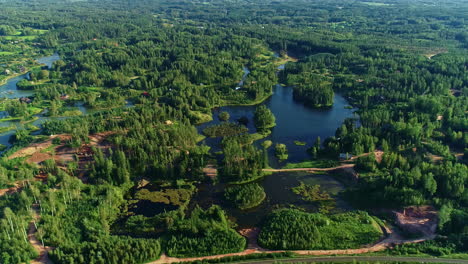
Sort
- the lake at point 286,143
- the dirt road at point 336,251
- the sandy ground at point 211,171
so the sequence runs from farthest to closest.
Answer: the sandy ground at point 211,171, the lake at point 286,143, the dirt road at point 336,251

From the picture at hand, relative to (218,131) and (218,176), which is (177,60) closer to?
(218,131)

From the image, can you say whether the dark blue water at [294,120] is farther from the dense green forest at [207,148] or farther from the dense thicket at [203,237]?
the dense thicket at [203,237]

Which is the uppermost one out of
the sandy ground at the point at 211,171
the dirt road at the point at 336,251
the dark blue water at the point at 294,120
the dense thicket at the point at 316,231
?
the dark blue water at the point at 294,120

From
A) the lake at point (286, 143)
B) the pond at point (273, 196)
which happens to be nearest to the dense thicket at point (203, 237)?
the pond at point (273, 196)

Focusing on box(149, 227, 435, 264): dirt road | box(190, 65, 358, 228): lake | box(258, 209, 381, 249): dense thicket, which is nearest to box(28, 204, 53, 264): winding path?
box(149, 227, 435, 264): dirt road

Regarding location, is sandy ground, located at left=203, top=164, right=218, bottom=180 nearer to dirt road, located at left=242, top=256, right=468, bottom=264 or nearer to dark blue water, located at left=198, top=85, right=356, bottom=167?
dark blue water, located at left=198, top=85, right=356, bottom=167

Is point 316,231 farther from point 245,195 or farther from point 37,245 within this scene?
point 37,245

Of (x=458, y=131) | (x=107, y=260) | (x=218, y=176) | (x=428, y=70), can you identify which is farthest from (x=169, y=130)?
(x=428, y=70)
